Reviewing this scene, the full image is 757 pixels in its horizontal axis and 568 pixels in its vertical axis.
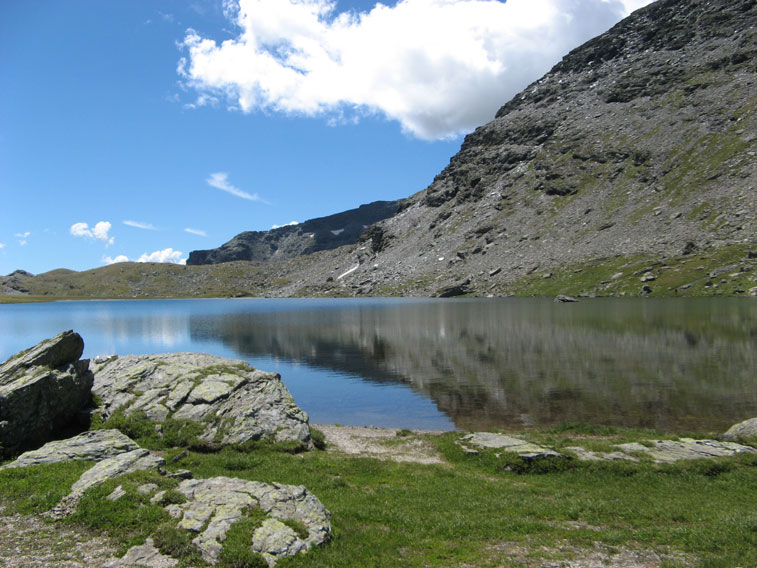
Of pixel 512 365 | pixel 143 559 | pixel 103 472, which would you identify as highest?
pixel 103 472

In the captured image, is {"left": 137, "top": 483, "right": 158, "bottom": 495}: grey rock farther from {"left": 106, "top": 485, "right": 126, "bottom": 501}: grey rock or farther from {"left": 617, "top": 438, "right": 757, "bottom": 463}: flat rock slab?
{"left": 617, "top": 438, "right": 757, "bottom": 463}: flat rock slab

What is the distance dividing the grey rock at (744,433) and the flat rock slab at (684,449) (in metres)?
1.79

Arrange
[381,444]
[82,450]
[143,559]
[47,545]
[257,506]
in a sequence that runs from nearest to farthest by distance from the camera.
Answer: [143,559] → [47,545] → [257,506] → [82,450] → [381,444]

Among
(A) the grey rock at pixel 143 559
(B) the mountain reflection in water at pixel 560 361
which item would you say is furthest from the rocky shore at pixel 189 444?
(B) the mountain reflection in water at pixel 560 361

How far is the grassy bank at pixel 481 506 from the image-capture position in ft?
41.0

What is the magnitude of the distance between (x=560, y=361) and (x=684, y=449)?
29.2 m

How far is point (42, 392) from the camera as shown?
75.8 ft

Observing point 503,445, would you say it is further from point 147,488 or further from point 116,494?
point 116,494

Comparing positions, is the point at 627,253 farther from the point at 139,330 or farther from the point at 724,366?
the point at 139,330

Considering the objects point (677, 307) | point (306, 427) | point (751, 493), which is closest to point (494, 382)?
point (306, 427)

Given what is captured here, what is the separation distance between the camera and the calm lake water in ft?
112

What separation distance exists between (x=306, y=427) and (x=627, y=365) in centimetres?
3779

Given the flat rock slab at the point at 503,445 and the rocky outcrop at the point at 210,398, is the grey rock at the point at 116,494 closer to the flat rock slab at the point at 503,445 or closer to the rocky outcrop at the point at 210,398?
the rocky outcrop at the point at 210,398

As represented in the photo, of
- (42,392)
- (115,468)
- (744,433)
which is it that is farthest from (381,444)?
(744,433)
